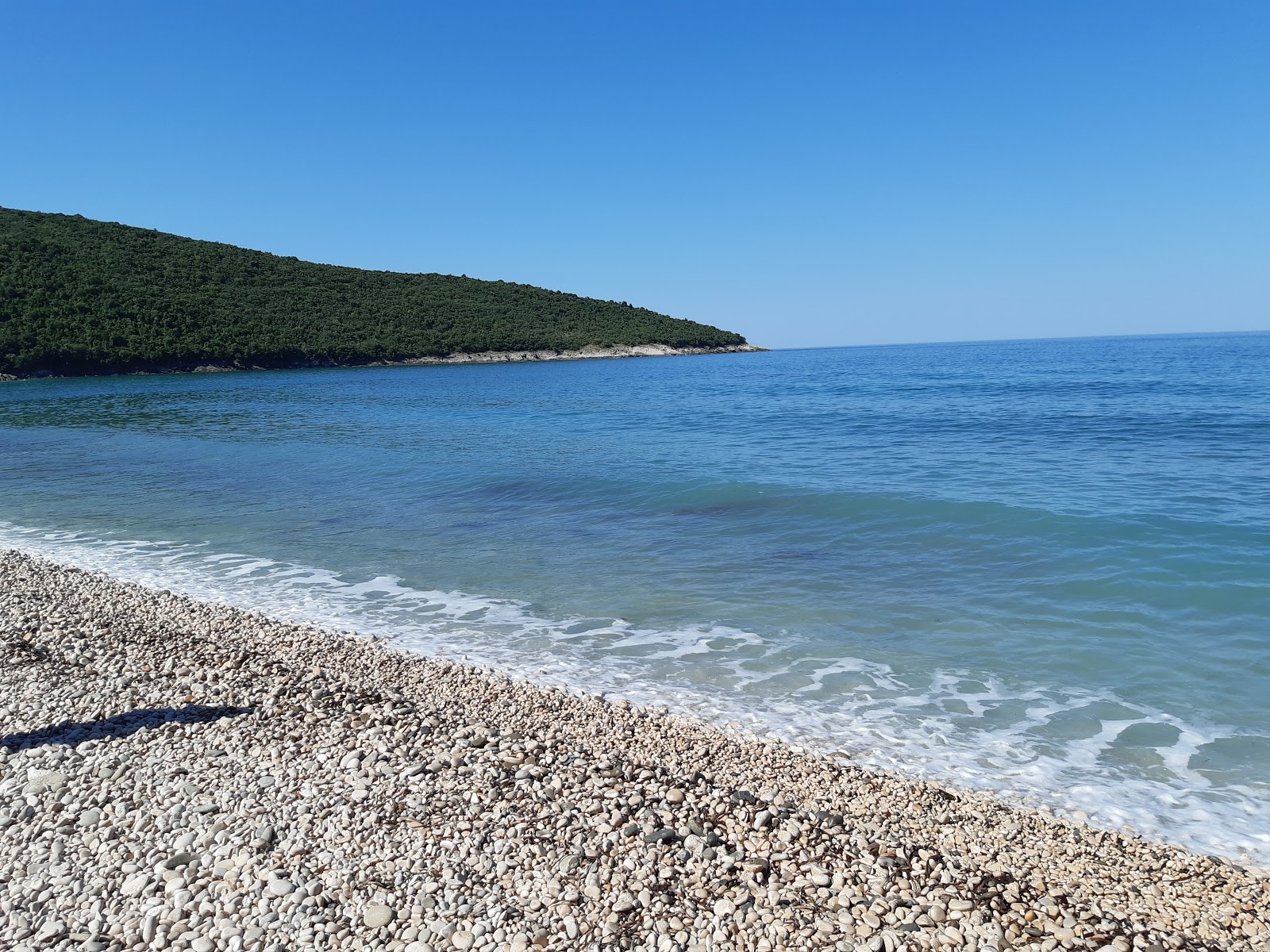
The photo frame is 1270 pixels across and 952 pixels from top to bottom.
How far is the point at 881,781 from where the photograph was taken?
17.8ft

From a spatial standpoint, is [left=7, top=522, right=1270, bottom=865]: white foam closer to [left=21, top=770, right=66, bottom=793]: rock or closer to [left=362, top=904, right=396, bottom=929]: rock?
[left=362, top=904, right=396, bottom=929]: rock

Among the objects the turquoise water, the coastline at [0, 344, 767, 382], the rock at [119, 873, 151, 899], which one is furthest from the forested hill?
the rock at [119, 873, 151, 899]

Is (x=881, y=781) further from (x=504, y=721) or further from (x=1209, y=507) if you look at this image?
(x=1209, y=507)

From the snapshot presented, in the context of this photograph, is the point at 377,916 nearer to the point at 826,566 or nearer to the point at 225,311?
the point at 826,566

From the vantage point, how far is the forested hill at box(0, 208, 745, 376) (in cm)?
7425

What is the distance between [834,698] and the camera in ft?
22.8

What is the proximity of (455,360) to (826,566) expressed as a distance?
96.6m

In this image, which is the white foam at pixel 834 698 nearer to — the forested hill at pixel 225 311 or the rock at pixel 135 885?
the rock at pixel 135 885

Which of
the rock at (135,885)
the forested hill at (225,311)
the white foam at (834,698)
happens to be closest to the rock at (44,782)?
the rock at (135,885)

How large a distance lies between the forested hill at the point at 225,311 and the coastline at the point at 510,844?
80.0 metres

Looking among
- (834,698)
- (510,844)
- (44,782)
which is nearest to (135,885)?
(44,782)

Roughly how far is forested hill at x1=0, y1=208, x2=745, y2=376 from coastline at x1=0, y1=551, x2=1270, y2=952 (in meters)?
80.0

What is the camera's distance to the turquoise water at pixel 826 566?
6.32m

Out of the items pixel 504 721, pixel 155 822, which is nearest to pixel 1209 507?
pixel 504 721
